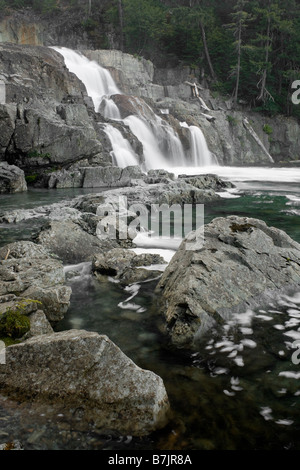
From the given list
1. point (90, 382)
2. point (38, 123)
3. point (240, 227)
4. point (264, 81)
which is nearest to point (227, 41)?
point (264, 81)

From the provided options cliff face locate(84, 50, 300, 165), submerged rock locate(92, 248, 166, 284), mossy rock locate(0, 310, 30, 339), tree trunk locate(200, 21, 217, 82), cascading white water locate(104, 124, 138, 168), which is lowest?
submerged rock locate(92, 248, 166, 284)

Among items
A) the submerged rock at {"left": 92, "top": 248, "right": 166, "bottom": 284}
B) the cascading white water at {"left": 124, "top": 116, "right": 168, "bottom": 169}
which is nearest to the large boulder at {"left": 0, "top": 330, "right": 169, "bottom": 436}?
the submerged rock at {"left": 92, "top": 248, "right": 166, "bottom": 284}

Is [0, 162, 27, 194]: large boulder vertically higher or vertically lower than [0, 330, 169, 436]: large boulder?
higher

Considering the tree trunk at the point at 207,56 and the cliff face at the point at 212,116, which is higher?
the tree trunk at the point at 207,56

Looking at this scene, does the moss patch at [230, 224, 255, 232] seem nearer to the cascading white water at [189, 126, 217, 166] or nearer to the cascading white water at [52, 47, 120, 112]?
the cascading white water at [189, 126, 217, 166]

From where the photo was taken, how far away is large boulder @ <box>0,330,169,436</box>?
8.89 feet

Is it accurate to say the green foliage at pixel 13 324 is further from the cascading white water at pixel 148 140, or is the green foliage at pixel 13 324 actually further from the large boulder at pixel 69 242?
the cascading white water at pixel 148 140

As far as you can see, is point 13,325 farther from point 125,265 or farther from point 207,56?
point 207,56

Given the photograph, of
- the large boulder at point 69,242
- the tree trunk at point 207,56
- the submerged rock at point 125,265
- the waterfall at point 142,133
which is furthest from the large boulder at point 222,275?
the tree trunk at point 207,56

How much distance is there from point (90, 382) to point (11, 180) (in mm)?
16078

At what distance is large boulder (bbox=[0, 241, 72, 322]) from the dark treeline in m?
41.8

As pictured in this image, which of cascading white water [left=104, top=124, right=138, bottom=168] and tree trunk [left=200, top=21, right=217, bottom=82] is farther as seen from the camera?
tree trunk [left=200, top=21, right=217, bottom=82]

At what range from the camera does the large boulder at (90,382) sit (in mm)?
2709

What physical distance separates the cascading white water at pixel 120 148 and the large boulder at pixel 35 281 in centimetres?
1857
